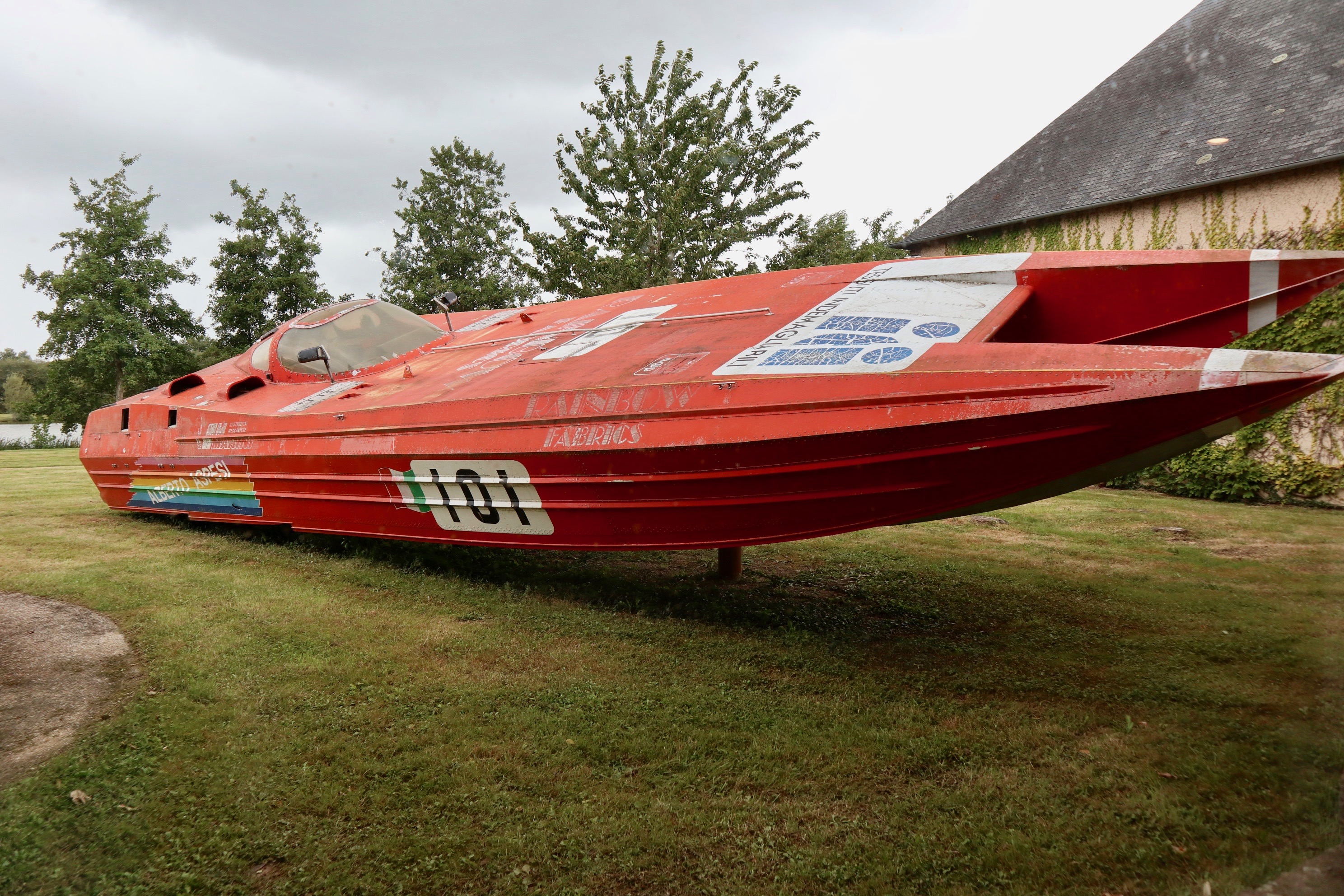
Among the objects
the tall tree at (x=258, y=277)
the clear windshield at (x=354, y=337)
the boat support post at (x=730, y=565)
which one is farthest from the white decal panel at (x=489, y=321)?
the tall tree at (x=258, y=277)

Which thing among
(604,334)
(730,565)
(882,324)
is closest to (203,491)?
(604,334)

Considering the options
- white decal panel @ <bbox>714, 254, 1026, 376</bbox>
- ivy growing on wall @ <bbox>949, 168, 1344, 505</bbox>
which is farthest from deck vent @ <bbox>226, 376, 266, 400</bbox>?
ivy growing on wall @ <bbox>949, 168, 1344, 505</bbox>

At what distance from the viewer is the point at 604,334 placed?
16.0 feet

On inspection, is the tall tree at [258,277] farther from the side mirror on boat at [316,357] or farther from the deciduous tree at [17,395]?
the side mirror on boat at [316,357]

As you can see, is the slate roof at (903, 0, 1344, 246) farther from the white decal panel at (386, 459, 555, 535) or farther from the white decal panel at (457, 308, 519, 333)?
the white decal panel at (457, 308, 519, 333)

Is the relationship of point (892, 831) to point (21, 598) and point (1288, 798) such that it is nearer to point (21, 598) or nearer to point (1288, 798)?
point (1288, 798)

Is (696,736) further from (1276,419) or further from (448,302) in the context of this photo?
(1276,419)

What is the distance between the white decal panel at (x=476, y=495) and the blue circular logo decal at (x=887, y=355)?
6.16 ft

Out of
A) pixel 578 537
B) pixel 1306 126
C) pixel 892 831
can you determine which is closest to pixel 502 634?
pixel 578 537

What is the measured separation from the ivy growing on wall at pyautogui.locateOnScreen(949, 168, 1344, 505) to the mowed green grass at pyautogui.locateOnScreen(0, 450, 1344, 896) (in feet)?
16.1

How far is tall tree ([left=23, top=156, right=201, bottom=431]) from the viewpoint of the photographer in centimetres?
2330

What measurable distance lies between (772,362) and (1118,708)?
1.96 metres

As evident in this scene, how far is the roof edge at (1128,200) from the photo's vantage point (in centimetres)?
843

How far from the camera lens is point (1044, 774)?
7.79ft
